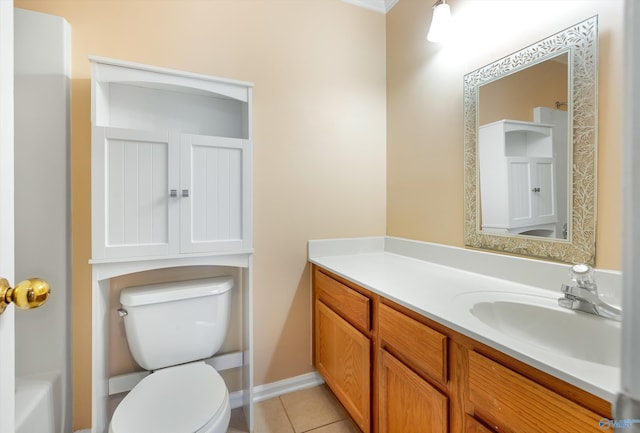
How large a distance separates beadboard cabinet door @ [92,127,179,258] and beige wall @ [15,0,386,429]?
0.96 feet

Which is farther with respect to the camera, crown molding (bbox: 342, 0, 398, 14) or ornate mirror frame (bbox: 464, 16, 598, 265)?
crown molding (bbox: 342, 0, 398, 14)

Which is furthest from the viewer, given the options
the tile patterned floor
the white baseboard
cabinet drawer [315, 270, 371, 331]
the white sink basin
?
the white baseboard

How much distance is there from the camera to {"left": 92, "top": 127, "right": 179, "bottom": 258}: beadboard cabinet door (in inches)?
47.5

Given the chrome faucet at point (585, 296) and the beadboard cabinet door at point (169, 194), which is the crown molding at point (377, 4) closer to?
the beadboard cabinet door at point (169, 194)

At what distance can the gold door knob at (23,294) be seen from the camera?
53 cm

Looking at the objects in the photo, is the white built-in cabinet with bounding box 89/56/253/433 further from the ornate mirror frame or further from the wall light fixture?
the ornate mirror frame

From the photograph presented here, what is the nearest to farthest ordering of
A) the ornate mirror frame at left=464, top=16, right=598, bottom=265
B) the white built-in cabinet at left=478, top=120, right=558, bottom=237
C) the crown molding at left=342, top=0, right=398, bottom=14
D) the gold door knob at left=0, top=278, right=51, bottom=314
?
the gold door knob at left=0, top=278, right=51, bottom=314 < the ornate mirror frame at left=464, top=16, right=598, bottom=265 < the white built-in cabinet at left=478, top=120, right=558, bottom=237 < the crown molding at left=342, top=0, right=398, bottom=14

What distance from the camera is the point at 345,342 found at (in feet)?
4.80

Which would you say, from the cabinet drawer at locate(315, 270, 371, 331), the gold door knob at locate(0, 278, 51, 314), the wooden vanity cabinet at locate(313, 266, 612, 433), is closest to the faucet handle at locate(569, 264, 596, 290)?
the wooden vanity cabinet at locate(313, 266, 612, 433)

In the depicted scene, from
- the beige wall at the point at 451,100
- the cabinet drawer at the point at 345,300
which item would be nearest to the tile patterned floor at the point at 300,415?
the cabinet drawer at the point at 345,300

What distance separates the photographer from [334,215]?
6.32 ft

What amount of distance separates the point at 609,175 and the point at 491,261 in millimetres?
533

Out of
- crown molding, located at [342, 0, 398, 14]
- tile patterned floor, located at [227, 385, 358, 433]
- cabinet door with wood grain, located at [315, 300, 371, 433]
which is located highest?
crown molding, located at [342, 0, 398, 14]

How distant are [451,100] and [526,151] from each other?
51cm
